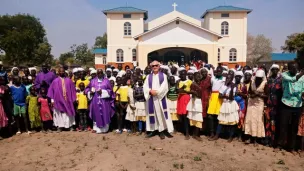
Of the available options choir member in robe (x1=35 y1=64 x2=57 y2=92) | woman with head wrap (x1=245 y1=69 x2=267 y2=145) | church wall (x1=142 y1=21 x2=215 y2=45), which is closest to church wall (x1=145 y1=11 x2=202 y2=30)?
church wall (x1=142 y1=21 x2=215 y2=45)

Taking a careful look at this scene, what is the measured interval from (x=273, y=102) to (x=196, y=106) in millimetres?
1672

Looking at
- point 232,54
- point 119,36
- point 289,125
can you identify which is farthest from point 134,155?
point 232,54

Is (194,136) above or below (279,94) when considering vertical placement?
below

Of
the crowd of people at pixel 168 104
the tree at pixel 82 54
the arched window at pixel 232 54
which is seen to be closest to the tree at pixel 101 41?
the tree at pixel 82 54

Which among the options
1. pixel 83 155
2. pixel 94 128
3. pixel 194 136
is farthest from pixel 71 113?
pixel 194 136

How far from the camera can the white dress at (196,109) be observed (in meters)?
5.93

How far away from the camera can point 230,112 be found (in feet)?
18.7

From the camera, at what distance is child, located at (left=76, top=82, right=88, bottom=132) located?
6949mm

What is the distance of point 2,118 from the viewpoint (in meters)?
6.38

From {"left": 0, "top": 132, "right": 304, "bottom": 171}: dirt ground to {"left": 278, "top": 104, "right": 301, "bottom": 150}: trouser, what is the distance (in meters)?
0.26

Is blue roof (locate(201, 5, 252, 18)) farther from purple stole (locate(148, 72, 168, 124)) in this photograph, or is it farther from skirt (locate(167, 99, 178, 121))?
purple stole (locate(148, 72, 168, 124))

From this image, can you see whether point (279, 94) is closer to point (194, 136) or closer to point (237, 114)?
point (237, 114)

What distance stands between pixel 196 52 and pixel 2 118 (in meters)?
25.8

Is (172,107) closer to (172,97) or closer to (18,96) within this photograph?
(172,97)
